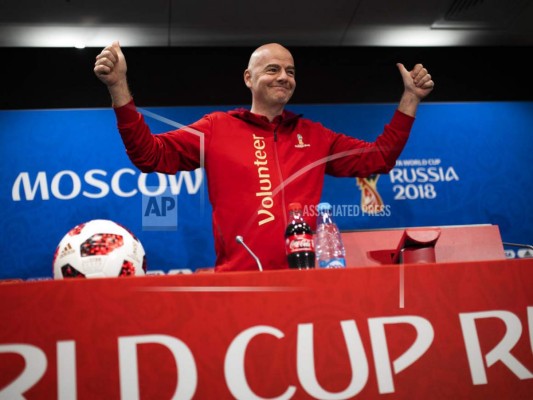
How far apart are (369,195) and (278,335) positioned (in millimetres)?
2213

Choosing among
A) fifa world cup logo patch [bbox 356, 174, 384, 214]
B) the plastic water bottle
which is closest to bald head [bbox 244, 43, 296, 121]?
the plastic water bottle

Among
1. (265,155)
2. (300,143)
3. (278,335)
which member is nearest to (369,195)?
(300,143)

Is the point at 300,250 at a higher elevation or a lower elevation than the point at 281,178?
lower

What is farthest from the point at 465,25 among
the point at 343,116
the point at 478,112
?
the point at 343,116

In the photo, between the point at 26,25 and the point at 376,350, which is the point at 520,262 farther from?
the point at 26,25

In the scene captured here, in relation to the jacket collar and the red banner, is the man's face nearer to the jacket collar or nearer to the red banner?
the jacket collar

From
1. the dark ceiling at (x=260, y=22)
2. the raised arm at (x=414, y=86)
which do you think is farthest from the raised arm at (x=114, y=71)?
the dark ceiling at (x=260, y=22)

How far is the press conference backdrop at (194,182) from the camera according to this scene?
117 inches

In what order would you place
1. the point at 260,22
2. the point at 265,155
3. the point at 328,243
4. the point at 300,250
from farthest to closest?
the point at 260,22, the point at 265,155, the point at 328,243, the point at 300,250

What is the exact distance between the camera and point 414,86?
198 cm

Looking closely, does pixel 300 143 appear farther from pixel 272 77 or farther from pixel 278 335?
pixel 278 335

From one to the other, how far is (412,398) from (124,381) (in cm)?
51

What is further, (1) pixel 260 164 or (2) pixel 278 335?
(1) pixel 260 164

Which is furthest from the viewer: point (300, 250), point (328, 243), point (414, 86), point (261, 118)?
point (261, 118)
